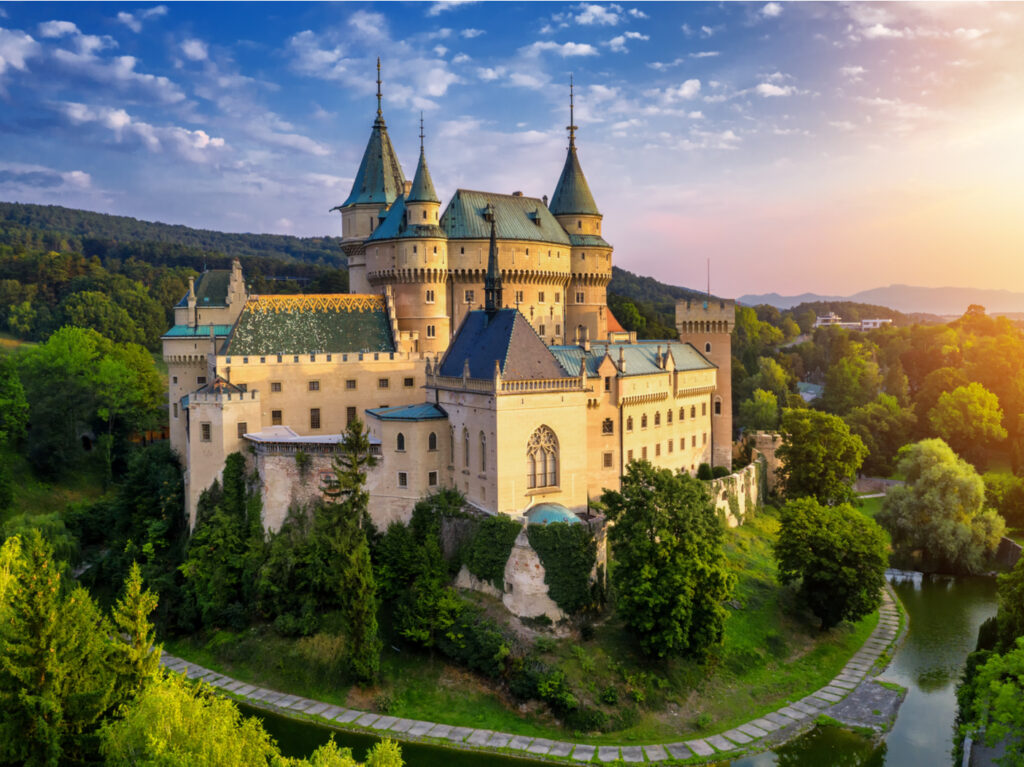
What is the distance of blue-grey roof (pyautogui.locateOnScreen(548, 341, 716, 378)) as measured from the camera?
151ft

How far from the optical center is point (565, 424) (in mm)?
39906

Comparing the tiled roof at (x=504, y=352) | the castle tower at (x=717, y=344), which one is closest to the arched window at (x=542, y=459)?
the tiled roof at (x=504, y=352)

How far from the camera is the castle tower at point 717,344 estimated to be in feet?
190

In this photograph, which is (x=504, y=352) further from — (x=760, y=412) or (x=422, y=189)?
(x=760, y=412)

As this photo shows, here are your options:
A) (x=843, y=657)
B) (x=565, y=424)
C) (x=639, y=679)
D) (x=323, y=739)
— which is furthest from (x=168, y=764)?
(x=843, y=657)

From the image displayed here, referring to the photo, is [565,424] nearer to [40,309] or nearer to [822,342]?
→ [40,309]

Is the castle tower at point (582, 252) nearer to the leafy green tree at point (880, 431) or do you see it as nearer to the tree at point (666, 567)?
the tree at point (666, 567)

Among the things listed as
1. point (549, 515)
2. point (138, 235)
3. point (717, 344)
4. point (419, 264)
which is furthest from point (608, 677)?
point (138, 235)

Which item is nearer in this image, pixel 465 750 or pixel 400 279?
pixel 465 750

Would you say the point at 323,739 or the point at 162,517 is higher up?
the point at 162,517

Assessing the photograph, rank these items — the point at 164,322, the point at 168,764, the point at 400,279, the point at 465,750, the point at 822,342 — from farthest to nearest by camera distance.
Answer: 1. the point at 822,342
2. the point at 164,322
3. the point at 400,279
4. the point at 465,750
5. the point at 168,764

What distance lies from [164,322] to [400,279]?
1901 inches

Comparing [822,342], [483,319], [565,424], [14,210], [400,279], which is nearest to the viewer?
[565,424]

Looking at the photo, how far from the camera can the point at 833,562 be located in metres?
41.8
